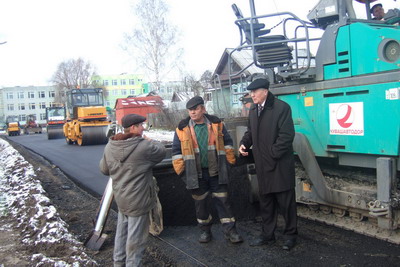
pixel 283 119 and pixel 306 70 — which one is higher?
pixel 306 70

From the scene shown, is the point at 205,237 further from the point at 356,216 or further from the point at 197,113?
the point at 356,216

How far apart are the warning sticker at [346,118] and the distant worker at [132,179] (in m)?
2.04

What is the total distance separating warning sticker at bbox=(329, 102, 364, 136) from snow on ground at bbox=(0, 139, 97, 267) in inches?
121

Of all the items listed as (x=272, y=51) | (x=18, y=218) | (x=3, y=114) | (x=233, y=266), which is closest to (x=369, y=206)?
(x=233, y=266)

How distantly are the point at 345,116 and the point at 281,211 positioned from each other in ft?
4.18

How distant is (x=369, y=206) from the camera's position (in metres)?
4.00

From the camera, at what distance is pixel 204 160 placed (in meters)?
4.32

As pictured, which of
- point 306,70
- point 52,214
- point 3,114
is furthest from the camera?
point 3,114

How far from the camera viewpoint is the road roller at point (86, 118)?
19.4 m

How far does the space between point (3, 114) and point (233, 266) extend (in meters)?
103

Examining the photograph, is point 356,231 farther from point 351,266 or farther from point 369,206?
point 351,266

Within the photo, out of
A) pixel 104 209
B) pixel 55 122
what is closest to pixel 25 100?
pixel 55 122

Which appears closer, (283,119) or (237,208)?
(283,119)

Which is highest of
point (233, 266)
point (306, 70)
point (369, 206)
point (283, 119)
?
point (306, 70)
